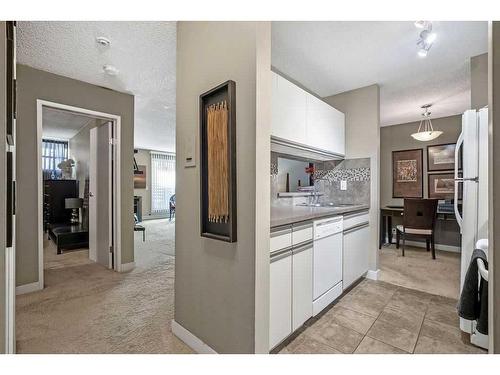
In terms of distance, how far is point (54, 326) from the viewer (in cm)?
187

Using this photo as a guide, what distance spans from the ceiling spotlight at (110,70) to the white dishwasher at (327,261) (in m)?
2.60

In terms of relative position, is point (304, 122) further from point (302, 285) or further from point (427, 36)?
point (302, 285)

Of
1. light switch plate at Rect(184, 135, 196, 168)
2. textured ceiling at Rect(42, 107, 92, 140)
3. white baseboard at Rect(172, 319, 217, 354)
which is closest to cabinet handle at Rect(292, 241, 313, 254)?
white baseboard at Rect(172, 319, 217, 354)

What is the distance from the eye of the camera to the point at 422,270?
10.5 feet

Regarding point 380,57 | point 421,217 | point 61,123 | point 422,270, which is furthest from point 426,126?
point 61,123

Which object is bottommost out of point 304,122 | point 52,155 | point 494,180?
point 494,180

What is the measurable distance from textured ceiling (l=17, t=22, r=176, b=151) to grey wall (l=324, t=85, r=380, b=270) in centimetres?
226

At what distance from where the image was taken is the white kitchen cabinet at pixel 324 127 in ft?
7.96

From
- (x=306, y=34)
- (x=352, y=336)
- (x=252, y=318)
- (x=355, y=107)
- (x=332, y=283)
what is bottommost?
(x=352, y=336)

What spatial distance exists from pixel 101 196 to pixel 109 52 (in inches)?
78.3

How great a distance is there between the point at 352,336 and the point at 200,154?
171cm

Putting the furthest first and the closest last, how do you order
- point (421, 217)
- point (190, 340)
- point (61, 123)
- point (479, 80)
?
point (61, 123) → point (421, 217) → point (479, 80) → point (190, 340)
